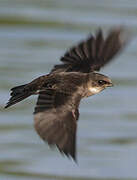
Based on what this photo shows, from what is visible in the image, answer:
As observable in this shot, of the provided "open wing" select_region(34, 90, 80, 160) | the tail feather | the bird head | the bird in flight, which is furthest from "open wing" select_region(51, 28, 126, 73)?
"open wing" select_region(34, 90, 80, 160)

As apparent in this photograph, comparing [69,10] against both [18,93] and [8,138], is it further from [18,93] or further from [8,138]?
[18,93]

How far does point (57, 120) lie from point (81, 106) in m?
9.39

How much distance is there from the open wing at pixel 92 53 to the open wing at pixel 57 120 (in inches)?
31.1

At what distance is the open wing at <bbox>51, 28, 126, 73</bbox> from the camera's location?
7090 millimetres

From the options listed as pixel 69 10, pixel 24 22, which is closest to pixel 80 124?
pixel 24 22

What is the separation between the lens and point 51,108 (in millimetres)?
6332

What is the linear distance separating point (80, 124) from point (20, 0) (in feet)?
26.9

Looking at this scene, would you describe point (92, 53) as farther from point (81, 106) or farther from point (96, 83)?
point (81, 106)

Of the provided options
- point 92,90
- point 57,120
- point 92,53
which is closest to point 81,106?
point 92,53

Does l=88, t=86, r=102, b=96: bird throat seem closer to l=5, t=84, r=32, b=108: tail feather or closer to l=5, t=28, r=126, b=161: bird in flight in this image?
l=5, t=28, r=126, b=161: bird in flight

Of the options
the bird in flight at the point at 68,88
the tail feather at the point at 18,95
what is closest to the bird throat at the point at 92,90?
the bird in flight at the point at 68,88

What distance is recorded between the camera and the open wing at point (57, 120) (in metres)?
5.86

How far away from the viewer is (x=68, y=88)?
258 inches

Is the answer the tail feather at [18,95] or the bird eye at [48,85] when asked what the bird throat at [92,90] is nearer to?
the bird eye at [48,85]
